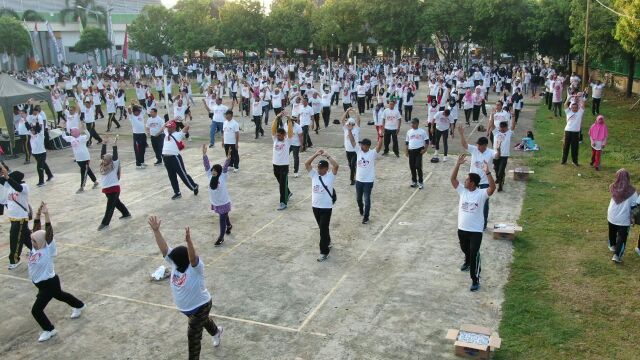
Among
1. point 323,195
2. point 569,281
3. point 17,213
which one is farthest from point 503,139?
point 17,213

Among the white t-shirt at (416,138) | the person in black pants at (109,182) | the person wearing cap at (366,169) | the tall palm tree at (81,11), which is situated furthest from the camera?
the tall palm tree at (81,11)

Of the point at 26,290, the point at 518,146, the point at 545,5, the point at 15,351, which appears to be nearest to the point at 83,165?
the point at 26,290

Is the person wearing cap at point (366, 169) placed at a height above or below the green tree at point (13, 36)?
below

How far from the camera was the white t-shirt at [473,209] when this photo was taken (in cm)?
820

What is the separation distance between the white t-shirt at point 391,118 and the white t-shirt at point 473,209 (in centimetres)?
861

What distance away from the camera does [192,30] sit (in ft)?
205

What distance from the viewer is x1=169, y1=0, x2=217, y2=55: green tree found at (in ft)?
204

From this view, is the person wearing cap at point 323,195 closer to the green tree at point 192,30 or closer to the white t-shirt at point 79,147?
the white t-shirt at point 79,147

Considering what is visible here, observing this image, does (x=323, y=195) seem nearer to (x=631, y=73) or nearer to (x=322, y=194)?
(x=322, y=194)

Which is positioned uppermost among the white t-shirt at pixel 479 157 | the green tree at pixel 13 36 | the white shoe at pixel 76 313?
the green tree at pixel 13 36

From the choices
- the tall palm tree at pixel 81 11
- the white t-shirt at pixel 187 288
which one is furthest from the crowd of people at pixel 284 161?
the tall palm tree at pixel 81 11

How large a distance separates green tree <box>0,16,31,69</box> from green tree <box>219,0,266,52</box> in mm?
21201

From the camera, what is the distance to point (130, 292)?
29.5ft

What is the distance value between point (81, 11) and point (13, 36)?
19.3 metres
